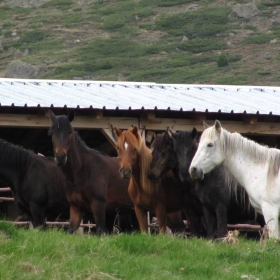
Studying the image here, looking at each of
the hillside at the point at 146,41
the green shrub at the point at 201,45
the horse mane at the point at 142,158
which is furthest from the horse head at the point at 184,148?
the green shrub at the point at 201,45

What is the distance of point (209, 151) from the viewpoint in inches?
493

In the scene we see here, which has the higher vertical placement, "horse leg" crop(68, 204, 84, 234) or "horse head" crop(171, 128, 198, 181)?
"horse head" crop(171, 128, 198, 181)

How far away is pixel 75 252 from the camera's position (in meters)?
9.62

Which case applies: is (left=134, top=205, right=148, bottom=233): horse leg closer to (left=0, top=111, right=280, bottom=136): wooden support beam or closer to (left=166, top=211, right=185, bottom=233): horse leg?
(left=166, top=211, right=185, bottom=233): horse leg

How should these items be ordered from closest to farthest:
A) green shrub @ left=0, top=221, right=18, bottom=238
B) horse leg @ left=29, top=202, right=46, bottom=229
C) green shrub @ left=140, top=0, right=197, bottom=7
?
green shrub @ left=0, top=221, right=18, bottom=238 < horse leg @ left=29, top=202, right=46, bottom=229 < green shrub @ left=140, top=0, right=197, bottom=7

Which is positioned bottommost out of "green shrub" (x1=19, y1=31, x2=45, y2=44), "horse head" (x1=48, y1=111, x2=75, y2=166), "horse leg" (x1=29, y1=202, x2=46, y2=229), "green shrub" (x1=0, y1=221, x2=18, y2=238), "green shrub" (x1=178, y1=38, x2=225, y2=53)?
"green shrub" (x1=178, y1=38, x2=225, y2=53)

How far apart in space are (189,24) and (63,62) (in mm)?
12395

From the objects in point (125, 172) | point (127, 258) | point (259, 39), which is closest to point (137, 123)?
point (125, 172)

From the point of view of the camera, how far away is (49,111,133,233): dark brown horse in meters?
13.2

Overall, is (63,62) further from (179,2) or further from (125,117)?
(125,117)

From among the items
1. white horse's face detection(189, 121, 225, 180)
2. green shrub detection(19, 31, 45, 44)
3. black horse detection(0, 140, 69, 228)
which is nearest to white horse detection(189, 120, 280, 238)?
white horse's face detection(189, 121, 225, 180)

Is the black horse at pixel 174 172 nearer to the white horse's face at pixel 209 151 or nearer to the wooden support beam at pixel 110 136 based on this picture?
the white horse's face at pixel 209 151

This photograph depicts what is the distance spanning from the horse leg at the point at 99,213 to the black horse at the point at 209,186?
0.89m

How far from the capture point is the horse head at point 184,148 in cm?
1324
